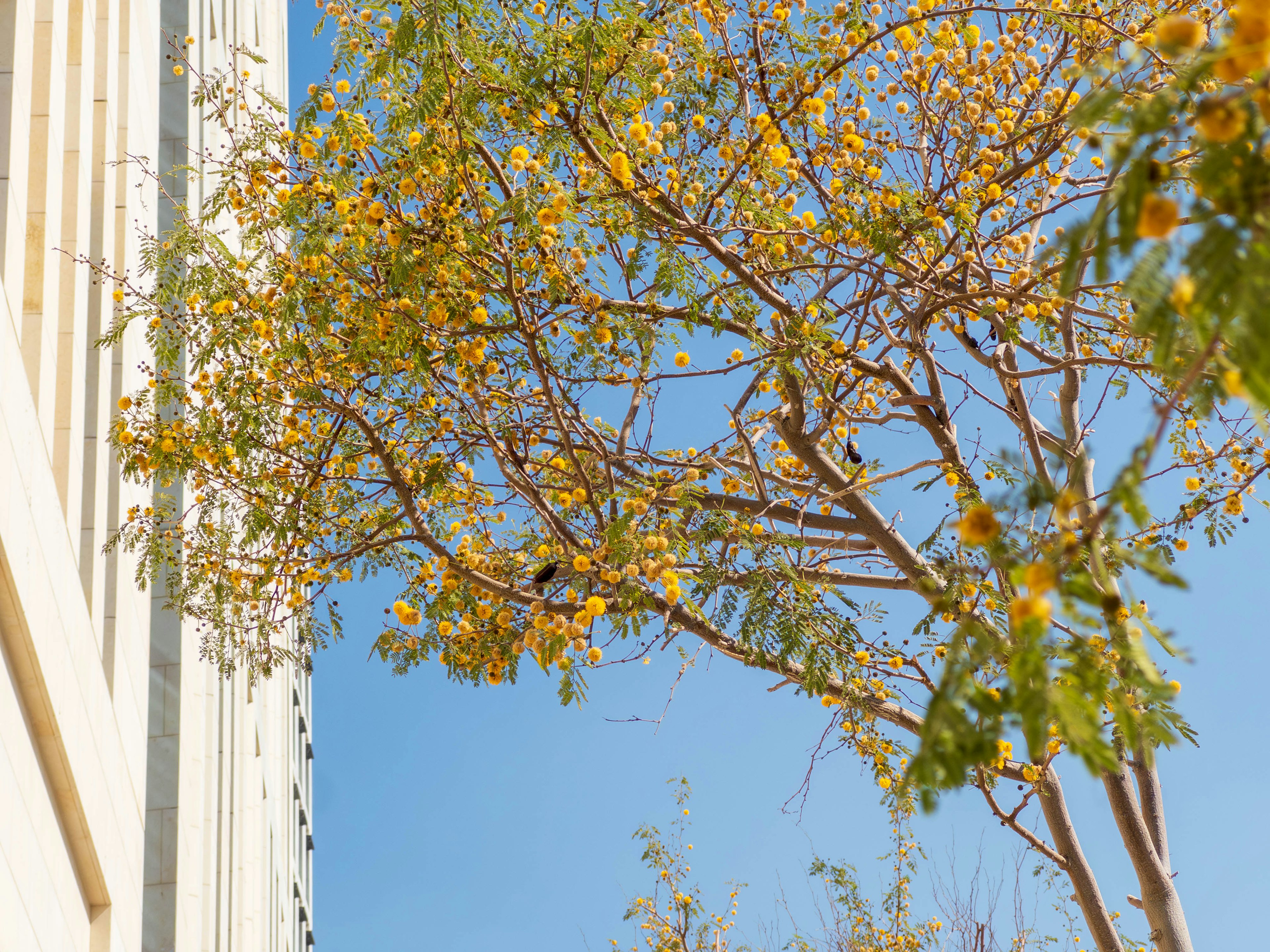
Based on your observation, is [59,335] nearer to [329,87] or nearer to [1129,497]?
[329,87]

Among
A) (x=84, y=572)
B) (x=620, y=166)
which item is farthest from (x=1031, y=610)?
(x=84, y=572)

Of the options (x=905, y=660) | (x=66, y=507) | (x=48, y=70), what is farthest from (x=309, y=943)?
(x=905, y=660)

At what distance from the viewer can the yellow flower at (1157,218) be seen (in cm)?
114

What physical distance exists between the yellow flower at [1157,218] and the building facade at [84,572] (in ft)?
19.3

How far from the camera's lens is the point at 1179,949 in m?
6.41

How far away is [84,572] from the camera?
31.0 ft

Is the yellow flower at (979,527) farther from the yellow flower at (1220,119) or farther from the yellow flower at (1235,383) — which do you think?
the yellow flower at (1220,119)

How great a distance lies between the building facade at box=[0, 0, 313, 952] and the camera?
7.57 meters

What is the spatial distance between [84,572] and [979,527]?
9596 mm

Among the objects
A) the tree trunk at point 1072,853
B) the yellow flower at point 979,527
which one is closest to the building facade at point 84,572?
the tree trunk at point 1072,853

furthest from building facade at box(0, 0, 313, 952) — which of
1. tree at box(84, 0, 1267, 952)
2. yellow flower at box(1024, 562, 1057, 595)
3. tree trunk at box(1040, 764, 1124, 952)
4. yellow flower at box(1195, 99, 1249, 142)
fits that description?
yellow flower at box(1195, 99, 1249, 142)

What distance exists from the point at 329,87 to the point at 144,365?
2022 millimetres

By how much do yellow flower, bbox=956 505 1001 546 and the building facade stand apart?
18.8ft

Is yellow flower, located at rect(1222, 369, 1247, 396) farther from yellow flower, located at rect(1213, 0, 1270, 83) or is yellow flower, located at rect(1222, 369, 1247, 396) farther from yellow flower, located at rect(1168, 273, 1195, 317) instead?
yellow flower, located at rect(1213, 0, 1270, 83)
